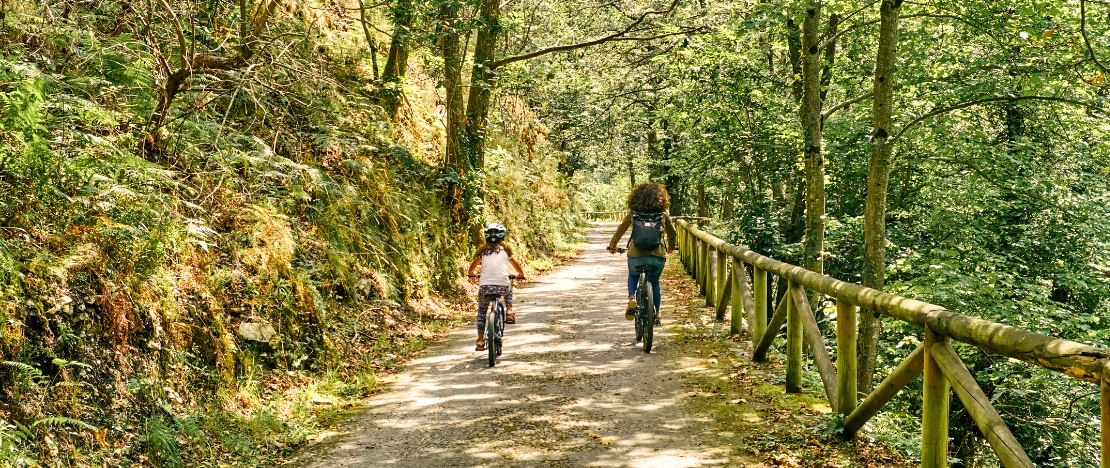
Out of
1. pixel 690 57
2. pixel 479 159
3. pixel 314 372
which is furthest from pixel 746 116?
pixel 314 372

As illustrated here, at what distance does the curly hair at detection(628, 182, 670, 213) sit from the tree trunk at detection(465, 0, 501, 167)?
4.67 metres

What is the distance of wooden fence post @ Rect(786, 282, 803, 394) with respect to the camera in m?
6.69

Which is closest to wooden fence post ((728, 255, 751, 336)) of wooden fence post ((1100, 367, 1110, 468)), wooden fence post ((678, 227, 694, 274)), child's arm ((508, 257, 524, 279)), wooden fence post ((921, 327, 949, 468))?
child's arm ((508, 257, 524, 279))

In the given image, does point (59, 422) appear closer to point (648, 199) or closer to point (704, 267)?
point (648, 199)

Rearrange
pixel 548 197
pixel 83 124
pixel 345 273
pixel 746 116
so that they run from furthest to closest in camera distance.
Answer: pixel 548 197, pixel 746 116, pixel 345 273, pixel 83 124

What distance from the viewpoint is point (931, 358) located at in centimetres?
423

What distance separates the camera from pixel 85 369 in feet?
16.1

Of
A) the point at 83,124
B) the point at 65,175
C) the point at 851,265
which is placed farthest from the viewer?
the point at 851,265

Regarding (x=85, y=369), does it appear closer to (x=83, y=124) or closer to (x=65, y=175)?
(x=65, y=175)

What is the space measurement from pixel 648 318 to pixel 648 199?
141 cm

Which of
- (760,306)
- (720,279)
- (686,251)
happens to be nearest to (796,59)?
(686,251)

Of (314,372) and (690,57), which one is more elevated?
(690,57)

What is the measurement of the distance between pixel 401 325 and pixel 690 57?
7974mm

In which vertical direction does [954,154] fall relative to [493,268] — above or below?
above
